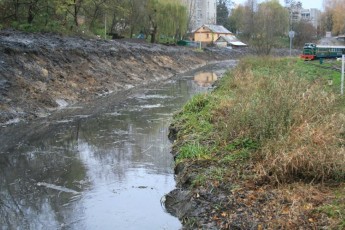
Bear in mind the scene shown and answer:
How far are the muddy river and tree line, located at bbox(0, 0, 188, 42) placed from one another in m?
13.6

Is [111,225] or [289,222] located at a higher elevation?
[289,222]

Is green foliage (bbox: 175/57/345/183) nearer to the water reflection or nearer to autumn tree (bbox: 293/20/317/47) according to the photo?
the water reflection

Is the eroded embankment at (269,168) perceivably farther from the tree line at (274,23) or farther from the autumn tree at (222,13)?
the autumn tree at (222,13)

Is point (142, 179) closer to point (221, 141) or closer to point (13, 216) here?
point (221, 141)

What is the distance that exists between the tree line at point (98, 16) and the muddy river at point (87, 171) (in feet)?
44.5

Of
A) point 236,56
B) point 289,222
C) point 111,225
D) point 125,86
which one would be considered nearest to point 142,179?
point 111,225

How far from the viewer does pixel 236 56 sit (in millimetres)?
68000

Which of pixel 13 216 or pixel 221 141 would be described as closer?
pixel 13 216

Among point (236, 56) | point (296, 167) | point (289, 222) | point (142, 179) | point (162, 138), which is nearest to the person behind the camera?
point (289, 222)

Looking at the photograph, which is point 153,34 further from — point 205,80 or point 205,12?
point 205,12

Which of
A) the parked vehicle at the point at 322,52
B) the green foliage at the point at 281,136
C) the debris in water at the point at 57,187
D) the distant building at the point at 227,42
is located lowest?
the debris in water at the point at 57,187

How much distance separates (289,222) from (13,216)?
4564 mm

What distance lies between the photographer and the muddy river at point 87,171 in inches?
278

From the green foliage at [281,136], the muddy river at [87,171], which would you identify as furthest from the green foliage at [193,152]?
the muddy river at [87,171]
